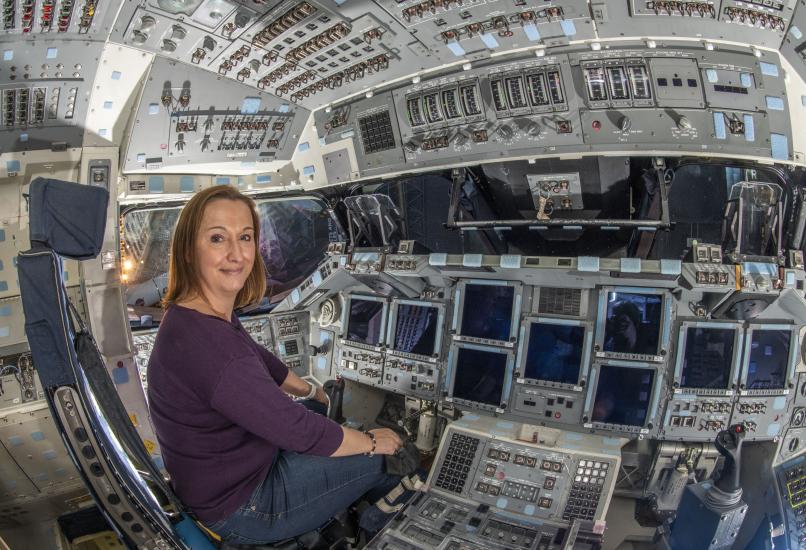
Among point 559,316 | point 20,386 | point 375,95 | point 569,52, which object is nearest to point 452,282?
point 559,316

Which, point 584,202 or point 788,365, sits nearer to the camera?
point 788,365

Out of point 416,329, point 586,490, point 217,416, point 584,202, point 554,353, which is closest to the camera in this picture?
point 217,416

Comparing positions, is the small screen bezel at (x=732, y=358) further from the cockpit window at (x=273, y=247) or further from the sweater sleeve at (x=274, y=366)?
the cockpit window at (x=273, y=247)

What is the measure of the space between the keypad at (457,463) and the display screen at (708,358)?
1.41 m

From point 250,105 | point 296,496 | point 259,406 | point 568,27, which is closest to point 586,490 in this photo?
point 296,496

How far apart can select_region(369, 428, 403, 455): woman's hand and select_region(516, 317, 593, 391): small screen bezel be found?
1.82 meters

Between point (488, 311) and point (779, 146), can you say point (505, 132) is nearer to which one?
point (488, 311)

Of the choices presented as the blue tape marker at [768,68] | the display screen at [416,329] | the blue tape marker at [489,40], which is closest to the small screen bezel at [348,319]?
the display screen at [416,329]

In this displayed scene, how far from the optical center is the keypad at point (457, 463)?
2.46 metres

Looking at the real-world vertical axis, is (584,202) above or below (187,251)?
above

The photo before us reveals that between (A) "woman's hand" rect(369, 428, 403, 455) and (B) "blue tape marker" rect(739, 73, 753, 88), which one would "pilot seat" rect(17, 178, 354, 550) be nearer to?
(A) "woman's hand" rect(369, 428, 403, 455)

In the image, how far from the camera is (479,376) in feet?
11.3

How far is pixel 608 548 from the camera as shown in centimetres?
296

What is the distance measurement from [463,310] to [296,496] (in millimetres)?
2215
